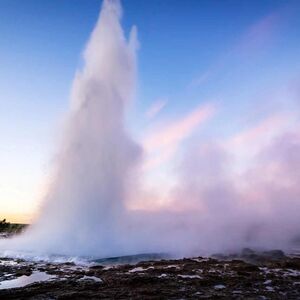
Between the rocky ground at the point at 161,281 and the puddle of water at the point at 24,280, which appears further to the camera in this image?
the puddle of water at the point at 24,280

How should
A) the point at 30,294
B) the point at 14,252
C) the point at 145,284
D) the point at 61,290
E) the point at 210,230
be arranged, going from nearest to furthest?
the point at 30,294 < the point at 61,290 < the point at 145,284 < the point at 14,252 < the point at 210,230

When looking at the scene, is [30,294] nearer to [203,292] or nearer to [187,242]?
[203,292]

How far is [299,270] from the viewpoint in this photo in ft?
76.3

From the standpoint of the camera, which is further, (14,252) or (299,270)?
(14,252)

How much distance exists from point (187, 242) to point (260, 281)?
72.9 feet

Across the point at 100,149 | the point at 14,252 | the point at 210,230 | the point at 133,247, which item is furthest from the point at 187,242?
the point at 14,252

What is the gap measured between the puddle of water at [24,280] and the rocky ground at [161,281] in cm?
6

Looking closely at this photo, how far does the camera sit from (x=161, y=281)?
737 inches

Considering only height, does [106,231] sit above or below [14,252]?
above

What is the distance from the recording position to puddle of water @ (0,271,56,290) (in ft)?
61.4

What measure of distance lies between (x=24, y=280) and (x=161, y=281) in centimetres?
841

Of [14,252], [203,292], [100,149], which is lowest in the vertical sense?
[203,292]

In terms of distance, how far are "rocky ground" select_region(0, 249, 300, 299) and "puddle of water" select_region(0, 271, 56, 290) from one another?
0.19 ft

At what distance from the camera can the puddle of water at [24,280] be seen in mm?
18703
